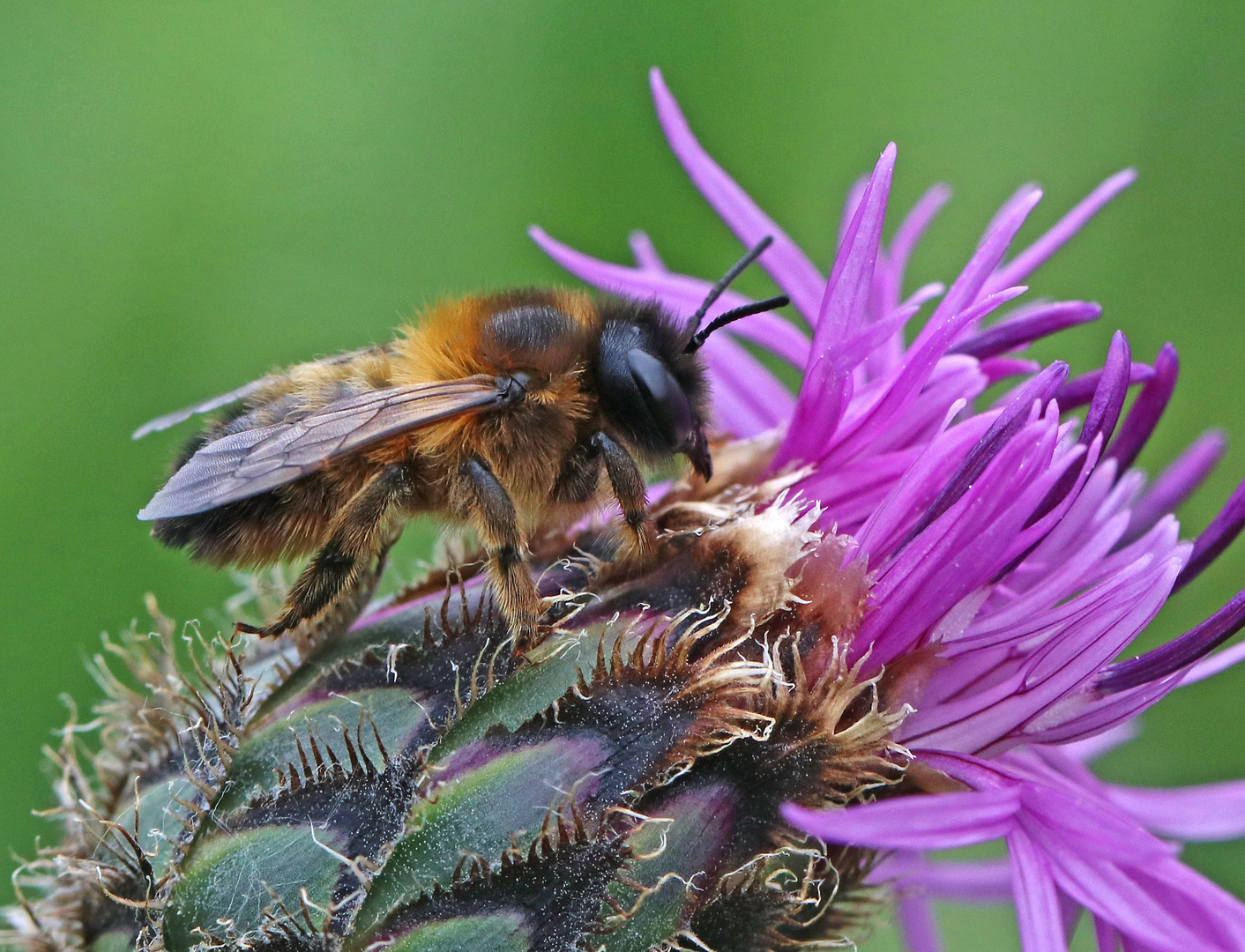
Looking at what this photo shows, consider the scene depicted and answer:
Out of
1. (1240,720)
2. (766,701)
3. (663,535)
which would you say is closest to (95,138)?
(663,535)

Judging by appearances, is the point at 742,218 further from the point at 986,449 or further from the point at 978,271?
the point at 986,449

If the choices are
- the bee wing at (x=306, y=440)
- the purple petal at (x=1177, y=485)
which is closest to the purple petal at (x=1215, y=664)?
the purple petal at (x=1177, y=485)

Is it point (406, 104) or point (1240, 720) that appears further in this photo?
point (406, 104)

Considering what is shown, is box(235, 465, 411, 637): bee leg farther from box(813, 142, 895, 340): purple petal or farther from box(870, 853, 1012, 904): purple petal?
box(870, 853, 1012, 904): purple petal

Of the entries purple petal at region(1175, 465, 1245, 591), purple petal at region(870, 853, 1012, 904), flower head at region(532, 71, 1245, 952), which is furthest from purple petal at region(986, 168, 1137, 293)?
purple petal at region(870, 853, 1012, 904)

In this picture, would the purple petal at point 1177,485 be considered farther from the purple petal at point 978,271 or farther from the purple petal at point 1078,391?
the purple petal at point 978,271

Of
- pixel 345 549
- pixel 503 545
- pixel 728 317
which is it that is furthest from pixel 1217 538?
pixel 345 549

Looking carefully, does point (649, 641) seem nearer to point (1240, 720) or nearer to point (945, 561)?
point (945, 561)
